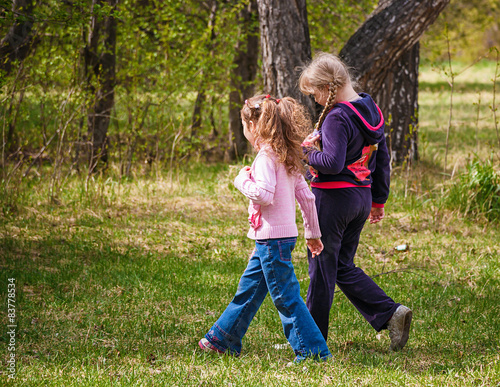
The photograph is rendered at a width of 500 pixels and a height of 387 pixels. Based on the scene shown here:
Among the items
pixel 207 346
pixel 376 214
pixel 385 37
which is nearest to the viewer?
pixel 207 346

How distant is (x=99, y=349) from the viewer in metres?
3.62

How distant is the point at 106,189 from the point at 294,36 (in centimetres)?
316

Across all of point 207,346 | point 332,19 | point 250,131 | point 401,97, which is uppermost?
point 332,19

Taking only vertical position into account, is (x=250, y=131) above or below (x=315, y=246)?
above

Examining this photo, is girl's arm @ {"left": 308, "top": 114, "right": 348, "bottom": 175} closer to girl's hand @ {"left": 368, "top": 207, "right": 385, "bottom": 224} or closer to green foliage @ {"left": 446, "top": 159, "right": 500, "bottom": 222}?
girl's hand @ {"left": 368, "top": 207, "right": 385, "bottom": 224}

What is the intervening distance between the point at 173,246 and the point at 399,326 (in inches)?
116

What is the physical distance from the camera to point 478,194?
6.78 m

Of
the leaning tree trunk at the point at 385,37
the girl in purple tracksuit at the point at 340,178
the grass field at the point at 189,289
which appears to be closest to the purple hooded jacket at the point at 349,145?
the girl in purple tracksuit at the point at 340,178

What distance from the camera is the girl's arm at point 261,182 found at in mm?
3141

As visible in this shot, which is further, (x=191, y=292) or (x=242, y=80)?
(x=242, y=80)

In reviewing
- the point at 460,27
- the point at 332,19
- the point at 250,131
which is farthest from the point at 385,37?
the point at 460,27

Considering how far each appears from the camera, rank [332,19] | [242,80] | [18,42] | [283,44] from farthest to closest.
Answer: [242,80], [332,19], [283,44], [18,42]

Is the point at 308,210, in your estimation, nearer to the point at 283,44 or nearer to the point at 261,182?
the point at 261,182

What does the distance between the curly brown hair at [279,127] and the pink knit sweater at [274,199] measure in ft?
0.18
